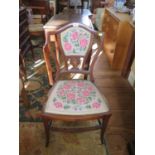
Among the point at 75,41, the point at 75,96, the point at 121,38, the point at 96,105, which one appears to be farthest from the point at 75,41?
the point at 121,38

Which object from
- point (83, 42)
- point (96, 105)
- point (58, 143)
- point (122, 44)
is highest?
point (83, 42)

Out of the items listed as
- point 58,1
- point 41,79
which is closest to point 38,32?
point 41,79

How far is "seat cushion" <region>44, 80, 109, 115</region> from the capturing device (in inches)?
48.6

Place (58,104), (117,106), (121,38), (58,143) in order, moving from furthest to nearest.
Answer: (121,38) → (117,106) → (58,143) → (58,104)

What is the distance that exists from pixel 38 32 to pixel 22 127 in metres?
1.96

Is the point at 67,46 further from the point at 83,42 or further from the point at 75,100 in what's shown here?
the point at 75,100

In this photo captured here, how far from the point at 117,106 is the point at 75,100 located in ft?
2.81

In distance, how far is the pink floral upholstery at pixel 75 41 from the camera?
60.0 inches

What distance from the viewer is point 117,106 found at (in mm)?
1992

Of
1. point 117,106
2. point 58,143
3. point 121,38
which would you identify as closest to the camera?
point 58,143

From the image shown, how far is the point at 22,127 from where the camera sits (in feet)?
5.34

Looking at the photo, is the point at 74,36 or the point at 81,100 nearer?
the point at 81,100

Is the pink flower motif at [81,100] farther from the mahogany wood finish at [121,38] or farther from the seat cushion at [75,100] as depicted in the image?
the mahogany wood finish at [121,38]
